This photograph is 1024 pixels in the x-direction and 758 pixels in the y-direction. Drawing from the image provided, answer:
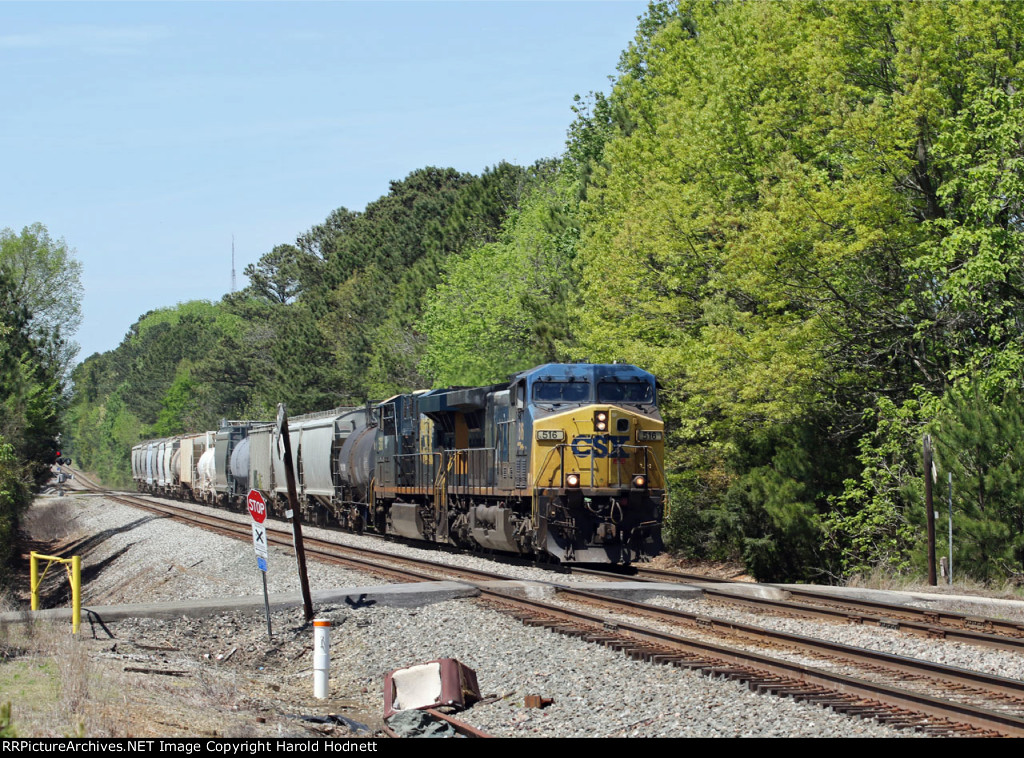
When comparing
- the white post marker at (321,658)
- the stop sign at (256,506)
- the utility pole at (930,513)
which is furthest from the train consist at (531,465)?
the white post marker at (321,658)

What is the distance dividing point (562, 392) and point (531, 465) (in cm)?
168

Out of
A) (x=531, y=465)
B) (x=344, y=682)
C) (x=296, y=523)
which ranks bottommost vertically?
(x=344, y=682)

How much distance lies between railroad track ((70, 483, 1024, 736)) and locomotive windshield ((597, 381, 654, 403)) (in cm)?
575

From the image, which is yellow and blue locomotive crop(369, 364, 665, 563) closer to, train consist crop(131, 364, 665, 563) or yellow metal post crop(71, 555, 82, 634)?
train consist crop(131, 364, 665, 563)

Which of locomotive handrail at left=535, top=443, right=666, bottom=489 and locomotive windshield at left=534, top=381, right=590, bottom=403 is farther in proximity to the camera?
locomotive windshield at left=534, top=381, right=590, bottom=403

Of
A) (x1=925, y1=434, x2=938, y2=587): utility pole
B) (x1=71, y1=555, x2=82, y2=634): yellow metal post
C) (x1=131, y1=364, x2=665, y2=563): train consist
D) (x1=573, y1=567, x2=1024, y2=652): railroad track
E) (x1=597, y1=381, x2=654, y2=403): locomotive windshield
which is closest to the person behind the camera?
(x1=573, y1=567, x2=1024, y2=652): railroad track

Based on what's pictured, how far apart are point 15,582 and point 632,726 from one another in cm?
3115

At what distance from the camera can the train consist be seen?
820 inches

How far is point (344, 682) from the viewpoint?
1308 cm

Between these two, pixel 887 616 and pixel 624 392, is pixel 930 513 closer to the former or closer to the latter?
pixel 887 616

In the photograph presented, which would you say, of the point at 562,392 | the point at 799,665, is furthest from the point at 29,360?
the point at 799,665

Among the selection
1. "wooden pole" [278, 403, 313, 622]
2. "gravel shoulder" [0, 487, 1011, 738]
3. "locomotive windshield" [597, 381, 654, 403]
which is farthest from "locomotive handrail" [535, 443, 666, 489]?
"wooden pole" [278, 403, 313, 622]

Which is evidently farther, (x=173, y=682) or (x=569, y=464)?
(x=569, y=464)

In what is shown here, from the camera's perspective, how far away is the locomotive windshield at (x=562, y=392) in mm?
21484
